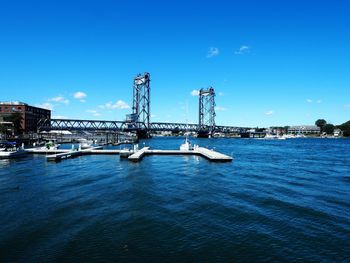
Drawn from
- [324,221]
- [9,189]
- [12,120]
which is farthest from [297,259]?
[12,120]

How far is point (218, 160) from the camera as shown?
51062mm

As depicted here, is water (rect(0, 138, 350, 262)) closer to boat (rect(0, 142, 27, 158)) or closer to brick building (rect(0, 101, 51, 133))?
boat (rect(0, 142, 27, 158))

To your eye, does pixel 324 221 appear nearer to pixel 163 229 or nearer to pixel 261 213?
pixel 261 213

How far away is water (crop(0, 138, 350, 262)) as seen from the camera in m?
13.8

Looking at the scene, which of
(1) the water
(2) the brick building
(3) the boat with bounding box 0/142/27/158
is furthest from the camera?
(2) the brick building

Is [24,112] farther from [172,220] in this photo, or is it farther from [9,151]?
[172,220]

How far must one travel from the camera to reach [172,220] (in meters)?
18.3

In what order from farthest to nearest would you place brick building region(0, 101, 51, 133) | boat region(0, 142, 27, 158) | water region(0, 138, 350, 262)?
brick building region(0, 101, 51, 133)
boat region(0, 142, 27, 158)
water region(0, 138, 350, 262)

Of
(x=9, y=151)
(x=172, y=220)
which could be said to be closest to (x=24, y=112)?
(x=9, y=151)

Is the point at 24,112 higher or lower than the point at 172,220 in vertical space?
higher

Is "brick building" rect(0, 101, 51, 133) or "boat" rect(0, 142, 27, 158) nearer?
"boat" rect(0, 142, 27, 158)

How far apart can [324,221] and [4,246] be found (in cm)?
1881

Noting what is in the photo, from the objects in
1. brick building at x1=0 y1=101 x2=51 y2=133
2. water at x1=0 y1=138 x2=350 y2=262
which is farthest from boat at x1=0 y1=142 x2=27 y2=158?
brick building at x1=0 y1=101 x2=51 y2=133

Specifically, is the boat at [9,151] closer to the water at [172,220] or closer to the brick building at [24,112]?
the water at [172,220]
